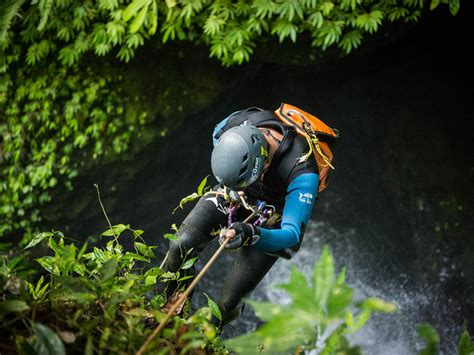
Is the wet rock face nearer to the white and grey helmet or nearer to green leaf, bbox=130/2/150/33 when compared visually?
green leaf, bbox=130/2/150/33

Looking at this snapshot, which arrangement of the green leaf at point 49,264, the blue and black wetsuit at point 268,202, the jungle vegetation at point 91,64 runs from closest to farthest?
the green leaf at point 49,264
the blue and black wetsuit at point 268,202
the jungle vegetation at point 91,64

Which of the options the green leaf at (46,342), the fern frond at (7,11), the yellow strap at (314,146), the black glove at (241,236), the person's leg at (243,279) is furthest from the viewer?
the fern frond at (7,11)

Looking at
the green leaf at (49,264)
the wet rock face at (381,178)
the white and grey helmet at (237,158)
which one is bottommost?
the wet rock face at (381,178)

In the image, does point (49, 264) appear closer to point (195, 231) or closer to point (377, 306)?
point (195, 231)

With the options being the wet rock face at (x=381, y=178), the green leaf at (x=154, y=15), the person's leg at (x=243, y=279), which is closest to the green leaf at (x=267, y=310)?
the person's leg at (x=243, y=279)

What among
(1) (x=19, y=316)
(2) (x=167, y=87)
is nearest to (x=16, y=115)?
(2) (x=167, y=87)

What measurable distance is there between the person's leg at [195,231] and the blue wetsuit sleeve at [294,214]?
21.6 inches

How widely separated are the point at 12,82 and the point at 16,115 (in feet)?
1.49

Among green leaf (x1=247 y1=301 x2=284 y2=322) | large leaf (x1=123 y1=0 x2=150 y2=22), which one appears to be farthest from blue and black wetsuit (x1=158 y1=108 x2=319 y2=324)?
large leaf (x1=123 y1=0 x2=150 y2=22)

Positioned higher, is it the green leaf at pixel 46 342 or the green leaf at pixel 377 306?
the green leaf at pixel 377 306

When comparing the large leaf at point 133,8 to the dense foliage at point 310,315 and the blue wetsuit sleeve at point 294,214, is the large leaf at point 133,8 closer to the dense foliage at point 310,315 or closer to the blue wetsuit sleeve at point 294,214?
the blue wetsuit sleeve at point 294,214

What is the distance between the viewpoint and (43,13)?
615cm

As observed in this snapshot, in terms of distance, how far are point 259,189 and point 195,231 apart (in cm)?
48

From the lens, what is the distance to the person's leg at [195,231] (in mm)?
3246
